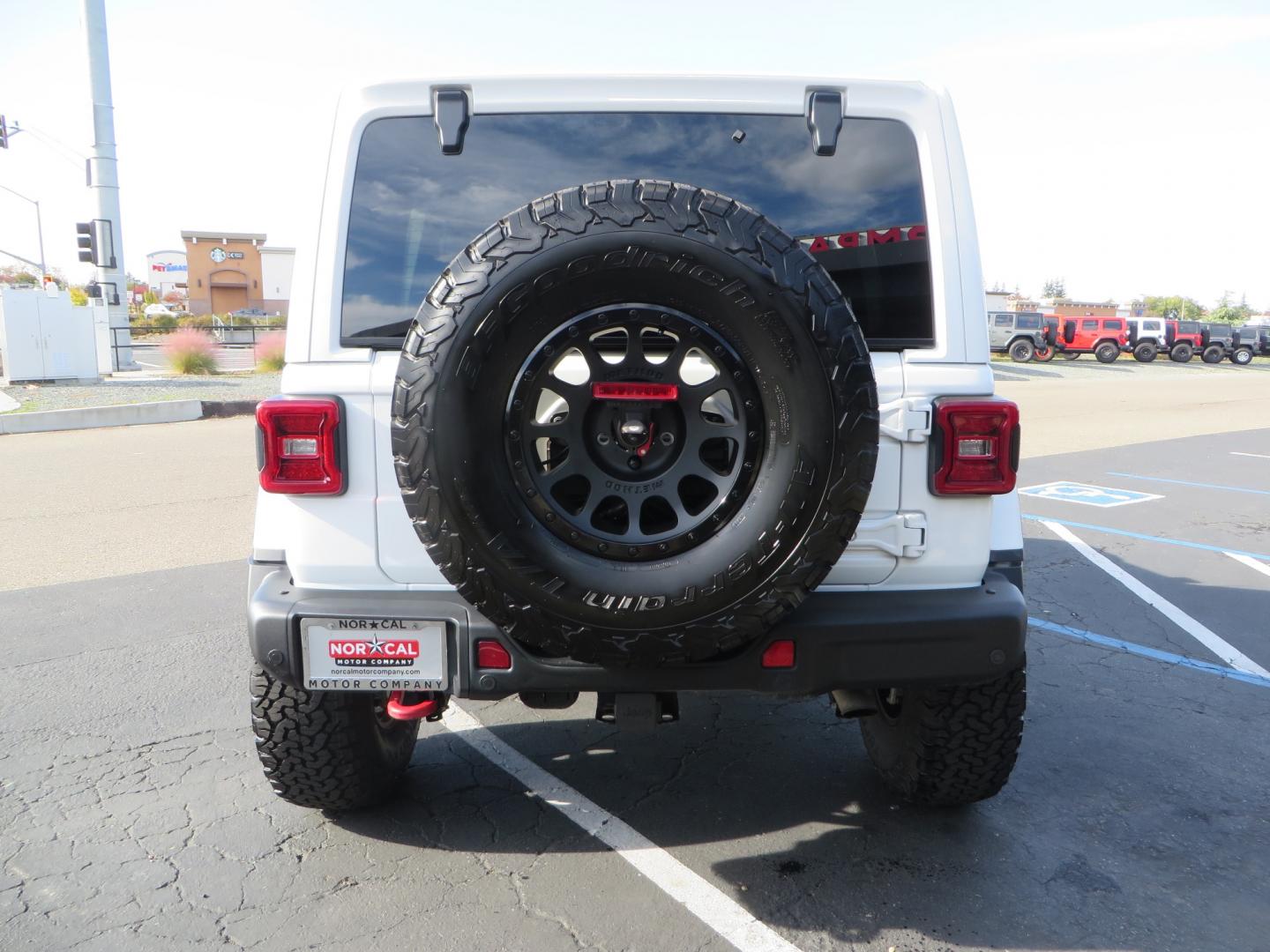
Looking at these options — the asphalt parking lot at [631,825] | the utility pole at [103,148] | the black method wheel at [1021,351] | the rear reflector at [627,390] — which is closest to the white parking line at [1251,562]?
the asphalt parking lot at [631,825]

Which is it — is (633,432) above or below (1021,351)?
below

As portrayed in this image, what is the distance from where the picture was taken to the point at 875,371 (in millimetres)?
2645

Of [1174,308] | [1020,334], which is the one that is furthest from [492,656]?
[1174,308]

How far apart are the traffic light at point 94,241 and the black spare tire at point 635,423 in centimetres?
2067

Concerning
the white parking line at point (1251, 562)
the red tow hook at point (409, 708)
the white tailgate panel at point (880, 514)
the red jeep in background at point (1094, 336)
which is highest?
the red jeep in background at point (1094, 336)

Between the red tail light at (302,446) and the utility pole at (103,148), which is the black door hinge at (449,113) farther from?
the utility pole at (103,148)

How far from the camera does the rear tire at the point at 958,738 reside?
2.92 meters

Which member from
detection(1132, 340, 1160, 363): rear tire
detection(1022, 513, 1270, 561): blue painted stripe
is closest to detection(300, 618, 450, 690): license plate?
detection(1022, 513, 1270, 561): blue painted stripe

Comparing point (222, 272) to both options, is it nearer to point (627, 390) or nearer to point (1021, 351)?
point (1021, 351)

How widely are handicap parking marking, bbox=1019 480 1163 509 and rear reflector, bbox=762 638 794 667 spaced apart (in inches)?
291

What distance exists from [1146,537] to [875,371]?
6.08m

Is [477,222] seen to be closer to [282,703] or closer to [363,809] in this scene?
[282,703]

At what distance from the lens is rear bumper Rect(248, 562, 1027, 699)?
2.52m

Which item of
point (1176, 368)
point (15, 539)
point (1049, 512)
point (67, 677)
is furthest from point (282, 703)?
point (1176, 368)
